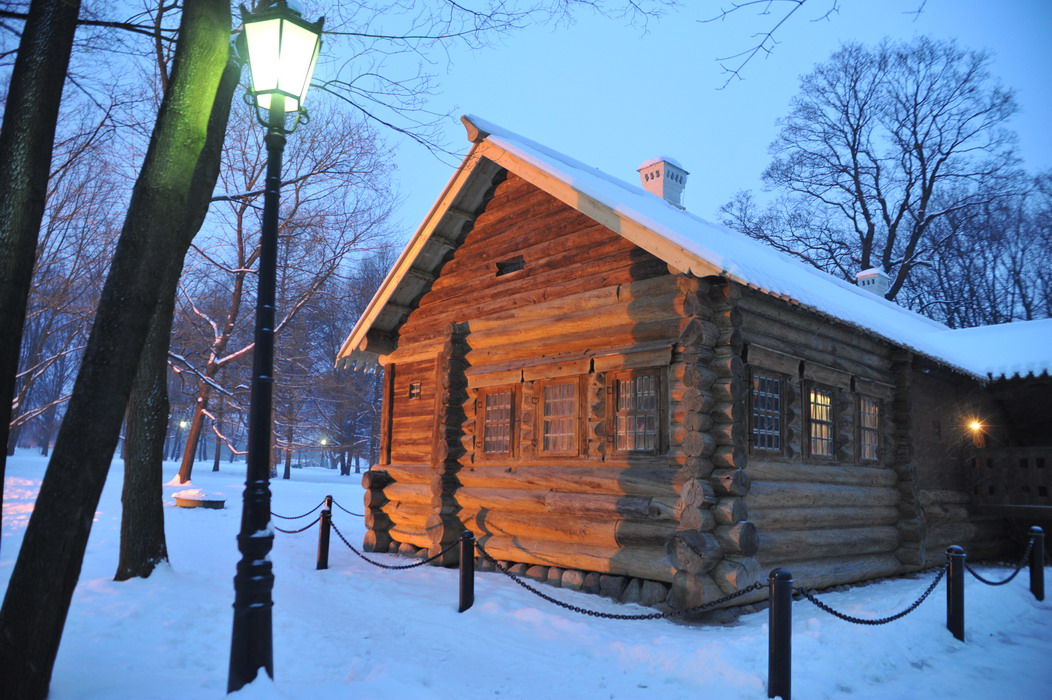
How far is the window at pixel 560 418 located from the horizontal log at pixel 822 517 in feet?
8.90

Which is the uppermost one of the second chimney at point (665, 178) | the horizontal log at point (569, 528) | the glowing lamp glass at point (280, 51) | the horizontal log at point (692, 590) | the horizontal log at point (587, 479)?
the second chimney at point (665, 178)

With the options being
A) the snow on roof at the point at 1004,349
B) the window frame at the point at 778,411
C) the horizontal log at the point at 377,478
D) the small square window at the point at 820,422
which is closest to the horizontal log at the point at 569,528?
the window frame at the point at 778,411

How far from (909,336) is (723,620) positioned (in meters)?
6.91

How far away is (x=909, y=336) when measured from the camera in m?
12.5

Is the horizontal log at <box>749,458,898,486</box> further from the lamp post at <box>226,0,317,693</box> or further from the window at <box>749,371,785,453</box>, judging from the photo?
the lamp post at <box>226,0,317,693</box>

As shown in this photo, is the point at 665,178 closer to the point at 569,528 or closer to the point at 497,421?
the point at 497,421

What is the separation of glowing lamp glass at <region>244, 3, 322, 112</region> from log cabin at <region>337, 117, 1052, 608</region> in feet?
→ 15.0

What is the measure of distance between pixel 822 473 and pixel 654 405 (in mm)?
3136

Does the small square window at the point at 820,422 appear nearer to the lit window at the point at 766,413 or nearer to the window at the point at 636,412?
the lit window at the point at 766,413

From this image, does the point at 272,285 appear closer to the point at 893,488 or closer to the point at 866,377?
the point at 866,377

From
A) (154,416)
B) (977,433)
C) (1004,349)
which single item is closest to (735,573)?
(154,416)

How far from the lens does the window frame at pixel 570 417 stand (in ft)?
34.5

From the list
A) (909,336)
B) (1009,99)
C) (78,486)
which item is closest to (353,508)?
(909,336)

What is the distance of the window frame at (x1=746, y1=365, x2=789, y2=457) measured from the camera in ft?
31.1
